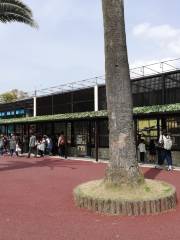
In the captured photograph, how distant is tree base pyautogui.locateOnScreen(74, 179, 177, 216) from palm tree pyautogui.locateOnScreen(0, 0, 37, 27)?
11083 millimetres

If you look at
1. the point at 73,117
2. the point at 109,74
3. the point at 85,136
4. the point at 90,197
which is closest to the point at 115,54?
the point at 109,74

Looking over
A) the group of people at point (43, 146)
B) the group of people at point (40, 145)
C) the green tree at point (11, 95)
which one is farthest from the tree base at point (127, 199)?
the green tree at point (11, 95)

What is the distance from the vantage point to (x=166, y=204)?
30.3 ft

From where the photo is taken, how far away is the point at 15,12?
18.7 metres

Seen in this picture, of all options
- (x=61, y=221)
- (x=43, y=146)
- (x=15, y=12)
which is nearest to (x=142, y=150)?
(x=43, y=146)

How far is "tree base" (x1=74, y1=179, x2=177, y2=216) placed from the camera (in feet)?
29.4

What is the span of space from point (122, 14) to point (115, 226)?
5492 mm

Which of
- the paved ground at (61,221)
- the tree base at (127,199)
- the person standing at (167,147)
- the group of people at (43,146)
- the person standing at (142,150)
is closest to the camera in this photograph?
the paved ground at (61,221)

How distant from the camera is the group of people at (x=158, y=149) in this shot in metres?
17.8

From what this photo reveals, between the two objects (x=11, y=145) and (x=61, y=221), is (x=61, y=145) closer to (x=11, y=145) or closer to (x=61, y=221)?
(x=11, y=145)

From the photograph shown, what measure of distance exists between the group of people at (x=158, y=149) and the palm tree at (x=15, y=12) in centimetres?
794

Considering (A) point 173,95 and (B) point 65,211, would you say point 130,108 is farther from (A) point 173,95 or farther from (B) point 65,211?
(A) point 173,95

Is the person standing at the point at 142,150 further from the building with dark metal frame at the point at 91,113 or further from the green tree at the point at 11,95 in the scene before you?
the green tree at the point at 11,95

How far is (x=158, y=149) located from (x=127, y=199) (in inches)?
418
